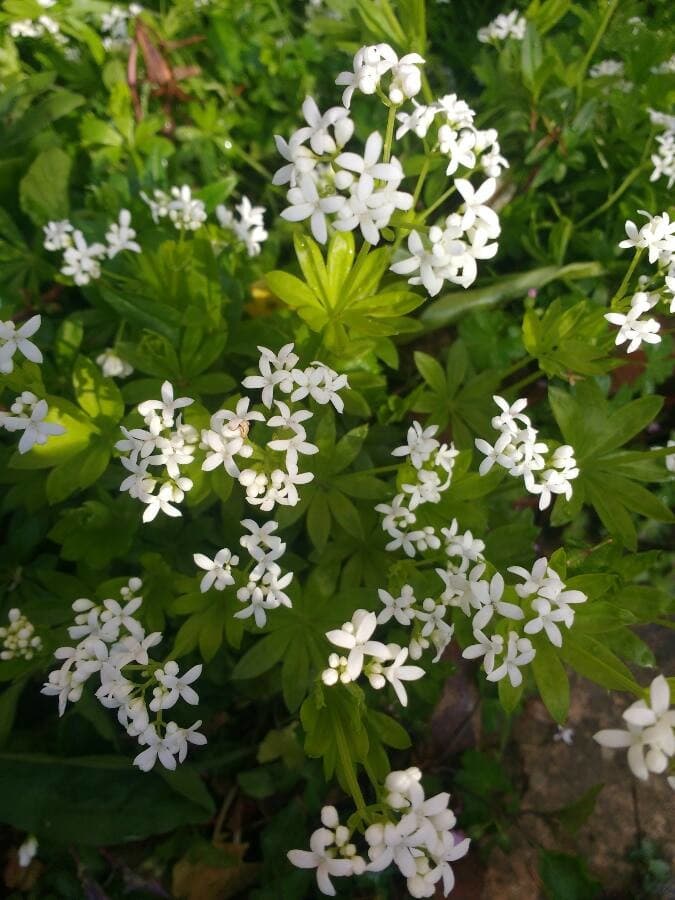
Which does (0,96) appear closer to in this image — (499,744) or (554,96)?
(554,96)

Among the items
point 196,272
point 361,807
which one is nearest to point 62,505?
point 196,272

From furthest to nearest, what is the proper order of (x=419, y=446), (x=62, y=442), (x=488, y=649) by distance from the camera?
1. (x=62, y=442)
2. (x=419, y=446)
3. (x=488, y=649)

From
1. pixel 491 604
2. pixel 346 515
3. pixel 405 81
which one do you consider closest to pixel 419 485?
pixel 346 515

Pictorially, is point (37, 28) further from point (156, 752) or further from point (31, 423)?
point (156, 752)

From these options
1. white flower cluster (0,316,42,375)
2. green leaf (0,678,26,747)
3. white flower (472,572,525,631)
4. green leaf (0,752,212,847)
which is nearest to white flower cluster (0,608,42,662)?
green leaf (0,678,26,747)

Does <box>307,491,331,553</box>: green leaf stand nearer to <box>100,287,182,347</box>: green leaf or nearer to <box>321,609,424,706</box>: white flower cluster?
<box>321,609,424,706</box>: white flower cluster
